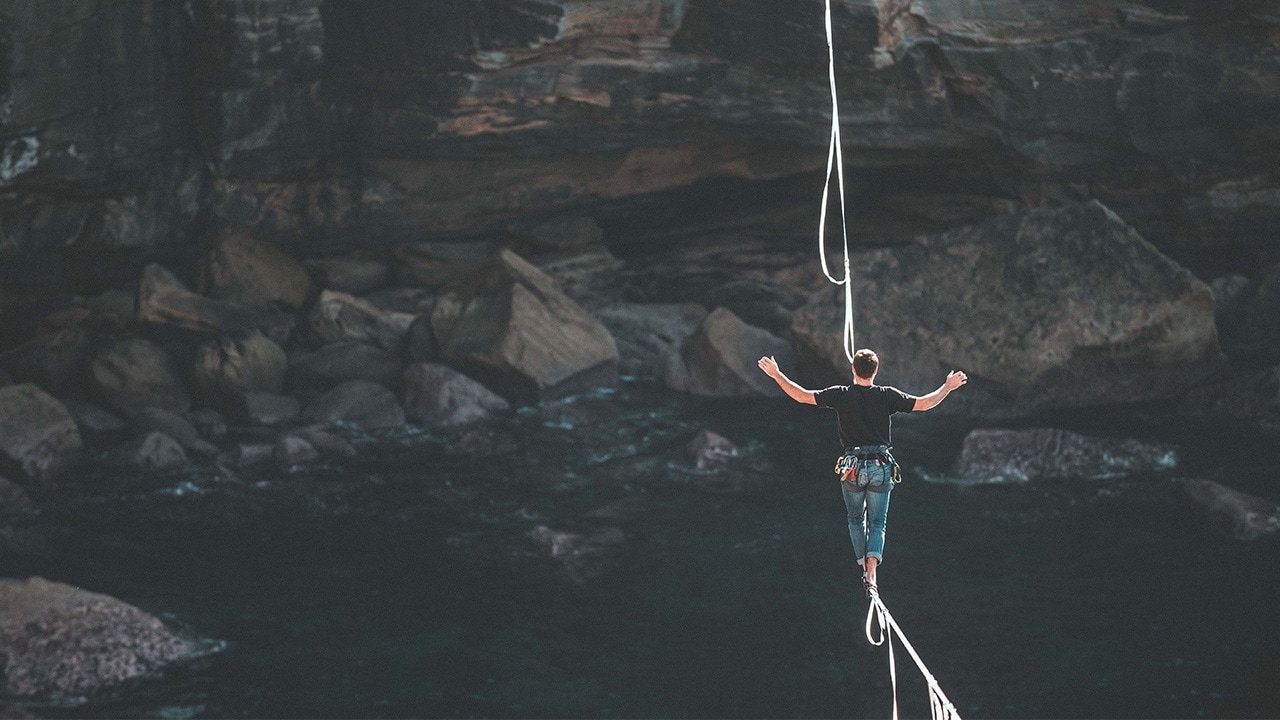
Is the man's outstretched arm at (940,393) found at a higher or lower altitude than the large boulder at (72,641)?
higher

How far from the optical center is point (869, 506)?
1113cm

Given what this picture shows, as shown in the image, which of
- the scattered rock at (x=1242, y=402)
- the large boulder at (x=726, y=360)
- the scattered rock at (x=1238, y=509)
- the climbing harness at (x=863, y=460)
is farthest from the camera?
the large boulder at (x=726, y=360)

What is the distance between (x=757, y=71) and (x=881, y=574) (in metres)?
9.52

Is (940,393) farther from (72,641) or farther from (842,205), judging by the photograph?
(72,641)

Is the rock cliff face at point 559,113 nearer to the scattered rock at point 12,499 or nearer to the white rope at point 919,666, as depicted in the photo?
the scattered rock at point 12,499

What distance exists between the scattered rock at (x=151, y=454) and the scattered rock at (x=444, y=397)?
3.92 m

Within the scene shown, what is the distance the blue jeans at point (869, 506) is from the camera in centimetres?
1095

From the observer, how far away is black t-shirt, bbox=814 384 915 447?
10781 mm

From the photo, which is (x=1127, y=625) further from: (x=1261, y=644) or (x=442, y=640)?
(x=442, y=640)

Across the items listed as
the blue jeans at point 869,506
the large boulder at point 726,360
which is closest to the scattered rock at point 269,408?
the large boulder at point 726,360

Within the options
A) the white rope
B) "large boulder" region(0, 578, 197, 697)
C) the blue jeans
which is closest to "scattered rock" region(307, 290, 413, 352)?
"large boulder" region(0, 578, 197, 697)

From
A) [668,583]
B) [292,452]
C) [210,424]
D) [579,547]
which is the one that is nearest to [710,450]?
[579,547]

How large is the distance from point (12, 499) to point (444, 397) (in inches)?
267

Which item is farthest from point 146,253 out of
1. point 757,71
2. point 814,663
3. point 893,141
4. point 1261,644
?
point 1261,644
